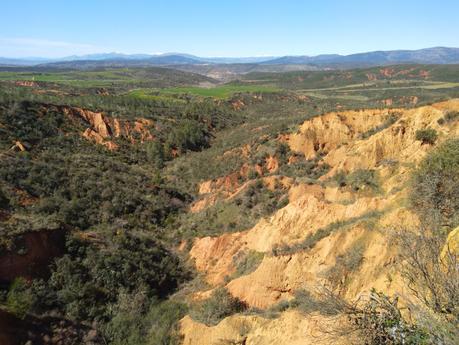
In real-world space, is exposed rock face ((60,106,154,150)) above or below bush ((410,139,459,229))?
below

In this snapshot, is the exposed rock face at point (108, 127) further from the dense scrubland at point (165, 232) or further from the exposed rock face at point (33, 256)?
the exposed rock face at point (33, 256)

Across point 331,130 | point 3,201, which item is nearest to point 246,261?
point 3,201

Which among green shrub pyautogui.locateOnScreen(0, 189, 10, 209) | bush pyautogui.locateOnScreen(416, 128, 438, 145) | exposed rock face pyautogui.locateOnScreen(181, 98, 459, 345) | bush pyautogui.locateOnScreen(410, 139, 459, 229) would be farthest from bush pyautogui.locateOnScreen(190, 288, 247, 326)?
bush pyautogui.locateOnScreen(416, 128, 438, 145)

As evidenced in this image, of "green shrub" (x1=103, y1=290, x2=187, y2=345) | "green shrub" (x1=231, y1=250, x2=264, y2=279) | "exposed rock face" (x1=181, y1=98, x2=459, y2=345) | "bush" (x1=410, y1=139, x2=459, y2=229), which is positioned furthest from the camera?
"green shrub" (x1=231, y1=250, x2=264, y2=279)

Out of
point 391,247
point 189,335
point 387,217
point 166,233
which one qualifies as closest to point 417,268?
point 391,247

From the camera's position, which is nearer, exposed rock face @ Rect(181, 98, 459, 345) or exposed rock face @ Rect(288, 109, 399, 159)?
exposed rock face @ Rect(181, 98, 459, 345)

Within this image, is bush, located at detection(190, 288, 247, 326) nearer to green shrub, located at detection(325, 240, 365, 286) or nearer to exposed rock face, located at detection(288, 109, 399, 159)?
green shrub, located at detection(325, 240, 365, 286)
